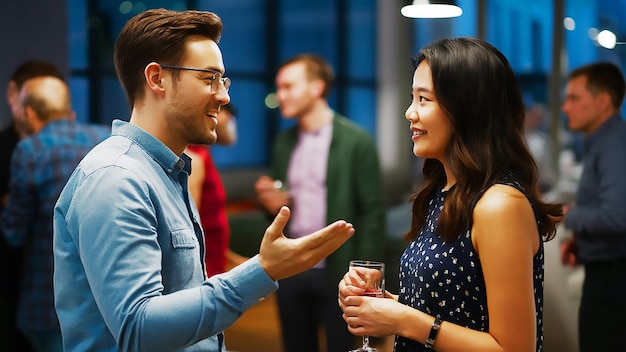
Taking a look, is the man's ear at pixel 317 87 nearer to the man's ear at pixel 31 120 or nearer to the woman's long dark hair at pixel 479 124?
the man's ear at pixel 31 120

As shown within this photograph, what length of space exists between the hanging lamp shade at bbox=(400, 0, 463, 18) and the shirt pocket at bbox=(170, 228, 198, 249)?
2.65 metres

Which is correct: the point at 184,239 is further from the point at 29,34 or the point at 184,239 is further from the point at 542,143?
the point at 542,143

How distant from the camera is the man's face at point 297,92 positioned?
4121mm

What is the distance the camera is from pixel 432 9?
422cm

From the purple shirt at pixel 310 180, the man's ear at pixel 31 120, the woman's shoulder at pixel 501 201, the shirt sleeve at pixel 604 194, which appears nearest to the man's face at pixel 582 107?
the shirt sleeve at pixel 604 194

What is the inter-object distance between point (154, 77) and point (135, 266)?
486mm

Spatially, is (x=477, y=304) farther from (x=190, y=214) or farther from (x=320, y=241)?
(x=190, y=214)

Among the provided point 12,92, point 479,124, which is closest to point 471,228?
point 479,124

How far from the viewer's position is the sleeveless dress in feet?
5.89

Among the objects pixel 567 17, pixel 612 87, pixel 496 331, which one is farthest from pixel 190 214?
pixel 567 17

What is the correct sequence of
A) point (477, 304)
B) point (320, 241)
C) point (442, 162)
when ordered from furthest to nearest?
point (442, 162) → point (477, 304) → point (320, 241)

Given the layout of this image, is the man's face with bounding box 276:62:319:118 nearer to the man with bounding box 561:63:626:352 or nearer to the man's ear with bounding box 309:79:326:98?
the man's ear with bounding box 309:79:326:98

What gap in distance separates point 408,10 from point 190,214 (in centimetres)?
288

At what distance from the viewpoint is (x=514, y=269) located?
1701mm
